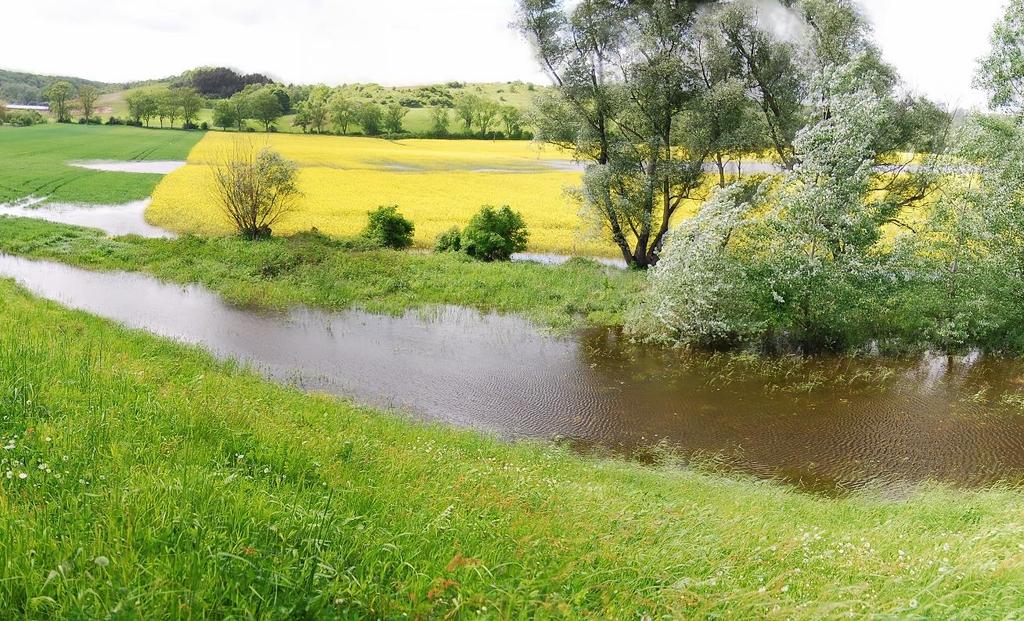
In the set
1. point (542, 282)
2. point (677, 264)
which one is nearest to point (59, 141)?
point (542, 282)

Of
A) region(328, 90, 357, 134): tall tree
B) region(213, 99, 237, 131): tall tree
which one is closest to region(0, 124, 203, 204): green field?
region(213, 99, 237, 131): tall tree

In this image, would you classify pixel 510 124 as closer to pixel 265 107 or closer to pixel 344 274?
pixel 265 107

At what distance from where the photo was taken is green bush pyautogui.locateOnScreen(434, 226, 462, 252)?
1193 inches

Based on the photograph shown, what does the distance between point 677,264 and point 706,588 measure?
617 inches

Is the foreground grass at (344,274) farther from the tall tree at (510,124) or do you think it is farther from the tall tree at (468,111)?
the tall tree at (468,111)

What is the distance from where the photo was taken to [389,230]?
31.5 meters

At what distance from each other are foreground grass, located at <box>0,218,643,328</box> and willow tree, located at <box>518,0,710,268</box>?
13.0 ft

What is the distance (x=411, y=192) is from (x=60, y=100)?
412 feet

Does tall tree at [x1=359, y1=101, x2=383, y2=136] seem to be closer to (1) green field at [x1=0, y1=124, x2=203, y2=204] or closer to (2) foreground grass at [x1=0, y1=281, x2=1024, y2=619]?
(1) green field at [x1=0, y1=124, x2=203, y2=204]

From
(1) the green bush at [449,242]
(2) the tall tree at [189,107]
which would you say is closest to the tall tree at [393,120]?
(2) the tall tree at [189,107]

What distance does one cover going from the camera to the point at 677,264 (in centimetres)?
1886

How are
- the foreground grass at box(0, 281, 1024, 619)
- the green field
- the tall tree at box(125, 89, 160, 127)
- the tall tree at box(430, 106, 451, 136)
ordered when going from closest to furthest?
the foreground grass at box(0, 281, 1024, 619) < the green field < the tall tree at box(430, 106, 451, 136) < the tall tree at box(125, 89, 160, 127)

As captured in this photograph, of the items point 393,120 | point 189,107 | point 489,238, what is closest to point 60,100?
point 189,107

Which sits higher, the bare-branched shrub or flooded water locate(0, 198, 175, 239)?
the bare-branched shrub
